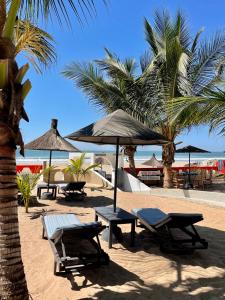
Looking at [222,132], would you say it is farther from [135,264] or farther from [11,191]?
[11,191]

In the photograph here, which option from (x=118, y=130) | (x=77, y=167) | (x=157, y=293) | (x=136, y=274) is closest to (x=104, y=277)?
(x=136, y=274)

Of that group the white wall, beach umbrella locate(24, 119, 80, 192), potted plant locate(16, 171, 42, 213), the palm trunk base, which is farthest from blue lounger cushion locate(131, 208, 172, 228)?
the palm trunk base

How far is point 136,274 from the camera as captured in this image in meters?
4.58

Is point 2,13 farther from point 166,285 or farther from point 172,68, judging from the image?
point 172,68

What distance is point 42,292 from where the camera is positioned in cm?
399

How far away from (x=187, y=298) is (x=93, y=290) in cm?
115

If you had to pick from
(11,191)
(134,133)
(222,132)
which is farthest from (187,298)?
(222,132)

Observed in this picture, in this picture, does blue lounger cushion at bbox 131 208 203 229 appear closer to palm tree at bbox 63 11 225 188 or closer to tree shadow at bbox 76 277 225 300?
tree shadow at bbox 76 277 225 300

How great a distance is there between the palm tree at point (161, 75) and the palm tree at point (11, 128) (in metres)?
9.03

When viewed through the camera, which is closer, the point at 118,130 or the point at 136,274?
the point at 136,274

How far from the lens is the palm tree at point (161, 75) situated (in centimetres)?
1247

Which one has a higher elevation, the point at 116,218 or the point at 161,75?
the point at 161,75

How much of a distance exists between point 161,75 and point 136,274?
9740 millimetres

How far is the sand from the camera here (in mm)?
3959
